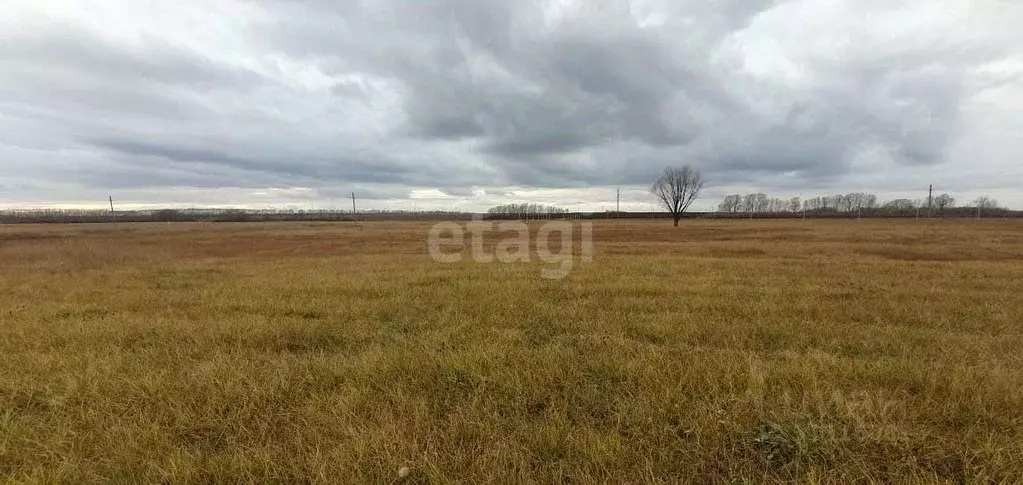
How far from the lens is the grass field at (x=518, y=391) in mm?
3121

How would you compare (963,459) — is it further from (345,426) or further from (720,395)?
(345,426)

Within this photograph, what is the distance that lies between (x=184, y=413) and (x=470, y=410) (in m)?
2.62

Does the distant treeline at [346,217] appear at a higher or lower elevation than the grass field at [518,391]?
higher

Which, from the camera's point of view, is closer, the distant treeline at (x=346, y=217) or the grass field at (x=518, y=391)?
the grass field at (x=518, y=391)

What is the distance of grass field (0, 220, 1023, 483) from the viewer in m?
3.12

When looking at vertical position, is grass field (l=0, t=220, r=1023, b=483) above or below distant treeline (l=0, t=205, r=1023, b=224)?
below

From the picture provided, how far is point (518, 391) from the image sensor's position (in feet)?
14.0

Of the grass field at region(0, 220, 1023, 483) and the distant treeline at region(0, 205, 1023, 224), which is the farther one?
the distant treeline at region(0, 205, 1023, 224)

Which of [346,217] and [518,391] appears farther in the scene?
[346,217]

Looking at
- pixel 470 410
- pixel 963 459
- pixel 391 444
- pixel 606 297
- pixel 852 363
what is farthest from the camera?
pixel 606 297

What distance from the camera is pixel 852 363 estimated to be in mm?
4848

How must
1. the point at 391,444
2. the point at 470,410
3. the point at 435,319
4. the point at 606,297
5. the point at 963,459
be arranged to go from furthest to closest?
the point at 606,297
the point at 435,319
the point at 470,410
the point at 391,444
the point at 963,459

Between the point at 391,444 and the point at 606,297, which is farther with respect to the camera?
the point at 606,297

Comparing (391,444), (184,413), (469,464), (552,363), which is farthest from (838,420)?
(184,413)
